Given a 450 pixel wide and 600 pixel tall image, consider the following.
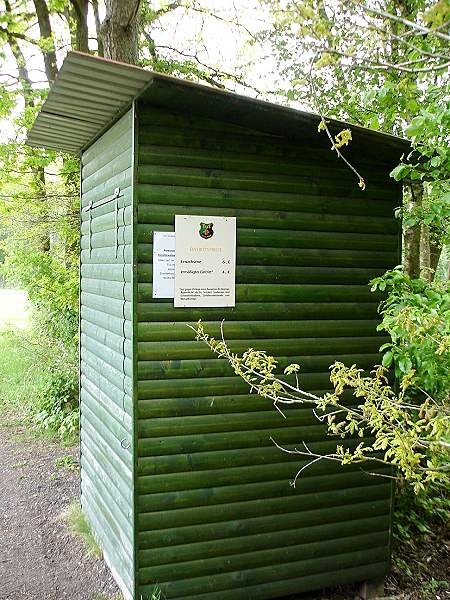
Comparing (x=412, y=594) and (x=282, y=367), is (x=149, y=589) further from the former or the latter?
(x=412, y=594)

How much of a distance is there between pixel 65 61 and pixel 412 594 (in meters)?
4.49

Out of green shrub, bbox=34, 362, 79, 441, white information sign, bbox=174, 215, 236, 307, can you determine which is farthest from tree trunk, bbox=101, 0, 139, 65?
green shrub, bbox=34, 362, 79, 441

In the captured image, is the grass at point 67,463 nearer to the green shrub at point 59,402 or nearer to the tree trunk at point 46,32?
the green shrub at point 59,402

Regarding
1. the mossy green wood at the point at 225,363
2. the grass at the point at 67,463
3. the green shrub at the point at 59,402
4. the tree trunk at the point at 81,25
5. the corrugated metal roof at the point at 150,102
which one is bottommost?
the grass at the point at 67,463

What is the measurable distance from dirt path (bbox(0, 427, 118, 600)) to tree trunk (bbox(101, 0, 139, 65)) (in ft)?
15.9

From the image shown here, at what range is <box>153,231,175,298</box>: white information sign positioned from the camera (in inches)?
145

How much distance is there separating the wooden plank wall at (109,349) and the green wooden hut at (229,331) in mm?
29

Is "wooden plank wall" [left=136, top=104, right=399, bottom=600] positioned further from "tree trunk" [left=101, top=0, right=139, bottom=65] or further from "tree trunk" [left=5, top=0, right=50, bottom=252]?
"tree trunk" [left=5, top=0, right=50, bottom=252]

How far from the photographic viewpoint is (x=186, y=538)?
380cm

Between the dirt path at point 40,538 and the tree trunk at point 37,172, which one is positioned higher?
the tree trunk at point 37,172

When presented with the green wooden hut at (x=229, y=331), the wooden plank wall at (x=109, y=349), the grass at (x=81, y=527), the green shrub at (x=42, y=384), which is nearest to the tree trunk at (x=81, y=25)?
the green shrub at (x=42, y=384)

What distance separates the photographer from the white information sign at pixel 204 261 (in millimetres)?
3742

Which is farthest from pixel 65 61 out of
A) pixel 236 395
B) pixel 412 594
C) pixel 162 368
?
pixel 412 594

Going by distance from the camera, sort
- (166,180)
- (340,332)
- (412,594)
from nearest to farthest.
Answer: (166,180)
(340,332)
(412,594)
